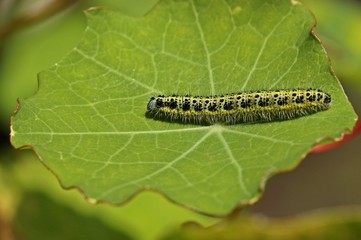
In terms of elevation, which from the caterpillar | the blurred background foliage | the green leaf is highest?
the green leaf

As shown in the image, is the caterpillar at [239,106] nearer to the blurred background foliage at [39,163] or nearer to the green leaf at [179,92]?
the green leaf at [179,92]

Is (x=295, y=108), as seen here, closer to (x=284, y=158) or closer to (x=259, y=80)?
(x=259, y=80)

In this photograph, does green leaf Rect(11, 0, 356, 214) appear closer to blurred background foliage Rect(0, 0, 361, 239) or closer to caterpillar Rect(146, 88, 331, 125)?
caterpillar Rect(146, 88, 331, 125)

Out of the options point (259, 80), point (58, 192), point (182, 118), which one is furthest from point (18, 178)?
point (259, 80)

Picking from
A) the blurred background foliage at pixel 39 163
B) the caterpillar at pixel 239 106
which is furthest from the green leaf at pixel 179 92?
the blurred background foliage at pixel 39 163

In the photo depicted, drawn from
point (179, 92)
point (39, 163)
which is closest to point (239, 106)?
point (179, 92)

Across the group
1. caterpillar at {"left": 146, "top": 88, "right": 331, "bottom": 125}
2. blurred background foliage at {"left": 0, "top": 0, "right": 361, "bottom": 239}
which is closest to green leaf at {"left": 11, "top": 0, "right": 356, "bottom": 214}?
caterpillar at {"left": 146, "top": 88, "right": 331, "bottom": 125}

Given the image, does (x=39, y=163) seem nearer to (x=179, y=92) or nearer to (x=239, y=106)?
(x=179, y=92)
